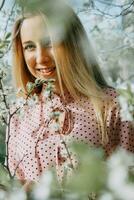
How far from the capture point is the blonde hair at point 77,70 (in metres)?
1.79

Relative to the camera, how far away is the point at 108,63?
4.27 m

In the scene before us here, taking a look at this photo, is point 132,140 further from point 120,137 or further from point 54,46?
point 54,46

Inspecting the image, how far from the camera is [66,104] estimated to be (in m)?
1.98

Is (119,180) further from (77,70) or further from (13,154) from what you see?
(13,154)

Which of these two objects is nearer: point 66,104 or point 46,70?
point 46,70

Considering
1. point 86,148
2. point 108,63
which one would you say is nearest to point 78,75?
point 86,148

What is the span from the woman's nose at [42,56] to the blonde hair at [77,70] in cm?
3

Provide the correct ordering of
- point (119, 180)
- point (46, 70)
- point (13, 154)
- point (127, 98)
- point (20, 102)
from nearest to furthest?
point (119, 180) → point (127, 98) → point (20, 102) → point (46, 70) → point (13, 154)

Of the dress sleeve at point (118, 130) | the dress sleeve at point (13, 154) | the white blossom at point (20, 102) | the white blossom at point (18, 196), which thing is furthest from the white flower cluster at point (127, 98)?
the dress sleeve at point (13, 154)

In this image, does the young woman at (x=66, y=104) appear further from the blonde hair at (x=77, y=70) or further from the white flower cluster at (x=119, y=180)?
the white flower cluster at (x=119, y=180)

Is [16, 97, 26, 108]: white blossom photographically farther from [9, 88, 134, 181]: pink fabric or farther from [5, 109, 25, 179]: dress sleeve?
[5, 109, 25, 179]: dress sleeve

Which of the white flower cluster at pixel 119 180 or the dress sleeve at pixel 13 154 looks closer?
the white flower cluster at pixel 119 180

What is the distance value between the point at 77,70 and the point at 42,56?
15 centimetres

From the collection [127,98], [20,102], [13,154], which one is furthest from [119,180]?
[13,154]
